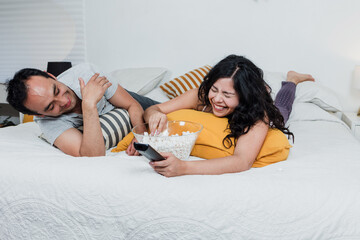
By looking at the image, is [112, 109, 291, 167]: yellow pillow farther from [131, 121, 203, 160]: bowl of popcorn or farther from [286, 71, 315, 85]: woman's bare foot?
[286, 71, 315, 85]: woman's bare foot

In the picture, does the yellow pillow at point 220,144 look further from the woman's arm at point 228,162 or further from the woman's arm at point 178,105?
the woman's arm at point 178,105

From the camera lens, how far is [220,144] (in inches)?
48.0

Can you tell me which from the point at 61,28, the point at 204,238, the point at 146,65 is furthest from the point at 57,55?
the point at 204,238

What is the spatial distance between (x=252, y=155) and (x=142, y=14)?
215 centimetres

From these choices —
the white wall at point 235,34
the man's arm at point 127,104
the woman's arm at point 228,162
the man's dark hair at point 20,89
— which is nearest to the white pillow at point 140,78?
the white wall at point 235,34

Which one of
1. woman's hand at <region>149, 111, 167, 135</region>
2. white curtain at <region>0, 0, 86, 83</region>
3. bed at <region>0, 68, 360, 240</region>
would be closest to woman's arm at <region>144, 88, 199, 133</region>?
woman's hand at <region>149, 111, 167, 135</region>

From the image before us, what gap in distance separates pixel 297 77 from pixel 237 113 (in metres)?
1.39

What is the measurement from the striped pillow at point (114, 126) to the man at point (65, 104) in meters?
0.07

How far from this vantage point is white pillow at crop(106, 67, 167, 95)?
2434 mm

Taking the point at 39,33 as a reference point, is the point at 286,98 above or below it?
below

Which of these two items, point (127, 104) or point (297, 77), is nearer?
point (127, 104)

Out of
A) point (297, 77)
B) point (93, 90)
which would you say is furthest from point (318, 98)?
point (93, 90)

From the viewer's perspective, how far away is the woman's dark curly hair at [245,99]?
1234 millimetres

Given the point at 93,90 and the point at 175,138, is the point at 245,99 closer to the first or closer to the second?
the point at 175,138
